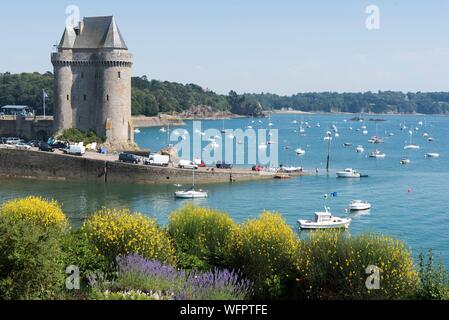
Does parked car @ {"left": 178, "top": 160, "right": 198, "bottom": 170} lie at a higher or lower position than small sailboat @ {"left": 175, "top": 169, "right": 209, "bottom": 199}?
higher

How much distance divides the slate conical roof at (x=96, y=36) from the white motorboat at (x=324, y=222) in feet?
107

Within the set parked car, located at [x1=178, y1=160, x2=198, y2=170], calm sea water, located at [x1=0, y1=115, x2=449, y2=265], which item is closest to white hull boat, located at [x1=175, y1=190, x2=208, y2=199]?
calm sea water, located at [x1=0, y1=115, x2=449, y2=265]

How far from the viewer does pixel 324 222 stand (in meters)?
39.7

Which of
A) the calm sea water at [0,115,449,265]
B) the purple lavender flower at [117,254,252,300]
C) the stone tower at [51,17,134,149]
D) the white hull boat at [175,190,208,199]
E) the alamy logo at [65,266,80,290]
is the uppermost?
→ the stone tower at [51,17,134,149]

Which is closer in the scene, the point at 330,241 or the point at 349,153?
the point at 330,241

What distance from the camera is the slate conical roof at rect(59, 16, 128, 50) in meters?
66.6

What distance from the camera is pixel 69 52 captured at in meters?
67.5

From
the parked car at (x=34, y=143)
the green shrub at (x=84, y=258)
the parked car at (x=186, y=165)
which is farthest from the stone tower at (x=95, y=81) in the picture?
the green shrub at (x=84, y=258)

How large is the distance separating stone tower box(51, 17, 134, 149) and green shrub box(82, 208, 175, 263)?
46.6 meters

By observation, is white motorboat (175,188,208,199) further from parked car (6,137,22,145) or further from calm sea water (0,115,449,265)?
parked car (6,137,22,145)

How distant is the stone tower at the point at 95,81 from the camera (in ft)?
218

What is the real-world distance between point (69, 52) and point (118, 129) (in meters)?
8.54
